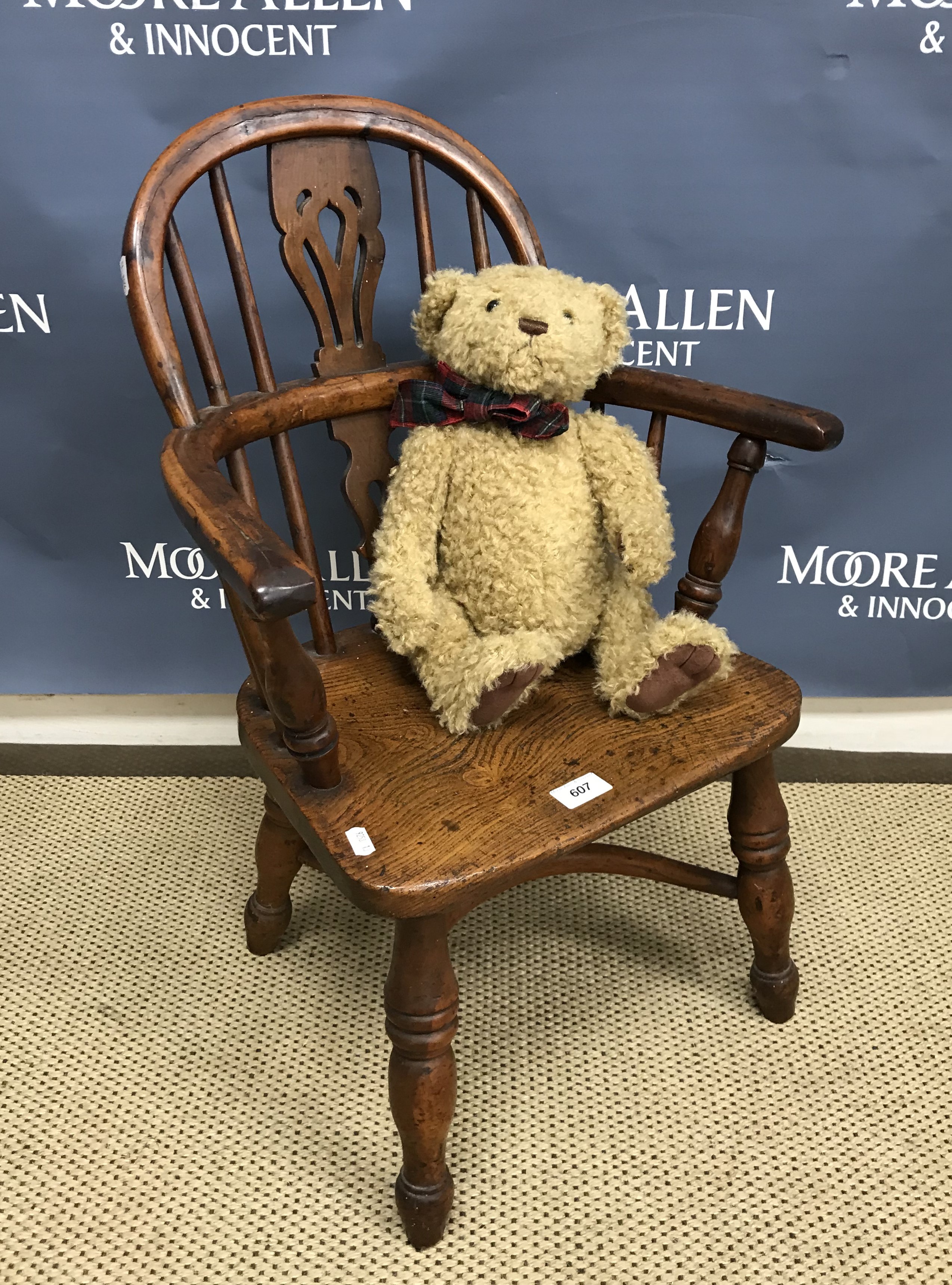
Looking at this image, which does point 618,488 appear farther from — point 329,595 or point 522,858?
point 329,595

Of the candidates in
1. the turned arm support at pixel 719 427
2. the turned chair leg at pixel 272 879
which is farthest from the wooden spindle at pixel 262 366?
the turned arm support at pixel 719 427

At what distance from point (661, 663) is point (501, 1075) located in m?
0.47

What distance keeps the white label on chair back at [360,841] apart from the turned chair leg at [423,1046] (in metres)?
0.06

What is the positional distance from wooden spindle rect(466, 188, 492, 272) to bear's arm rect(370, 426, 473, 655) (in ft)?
0.66

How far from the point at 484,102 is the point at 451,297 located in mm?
345

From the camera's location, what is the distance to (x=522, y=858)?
0.77 meters

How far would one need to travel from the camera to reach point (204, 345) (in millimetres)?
939

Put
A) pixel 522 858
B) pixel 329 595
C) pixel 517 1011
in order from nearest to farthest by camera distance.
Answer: pixel 522 858 → pixel 517 1011 → pixel 329 595

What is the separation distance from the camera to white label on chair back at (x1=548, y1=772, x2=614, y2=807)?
833 millimetres

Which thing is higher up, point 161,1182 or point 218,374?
point 218,374

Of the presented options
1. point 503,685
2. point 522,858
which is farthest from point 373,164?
point 522,858

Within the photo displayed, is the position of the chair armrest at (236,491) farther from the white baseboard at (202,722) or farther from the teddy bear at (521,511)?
the white baseboard at (202,722)

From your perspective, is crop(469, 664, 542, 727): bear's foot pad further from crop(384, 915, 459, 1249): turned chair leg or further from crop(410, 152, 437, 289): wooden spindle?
crop(410, 152, 437, 289): wooden spindle

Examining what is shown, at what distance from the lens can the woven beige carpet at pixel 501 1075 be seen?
905 mm
